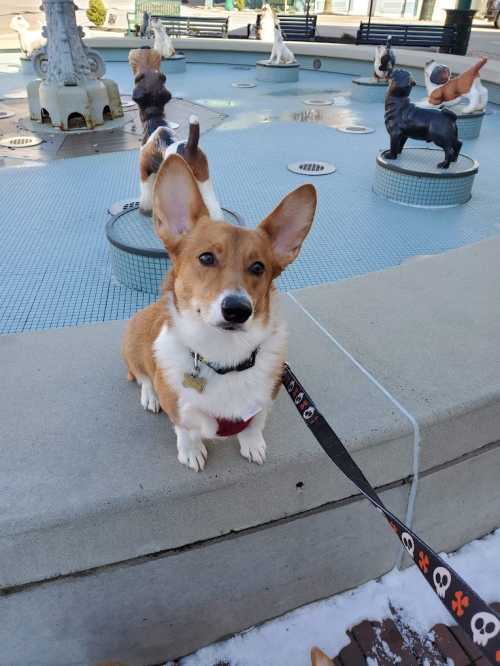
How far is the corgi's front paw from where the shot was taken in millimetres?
1708

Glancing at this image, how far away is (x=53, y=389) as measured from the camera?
2072 millimetres

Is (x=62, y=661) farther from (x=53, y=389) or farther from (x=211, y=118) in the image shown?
(x=211, y=118)

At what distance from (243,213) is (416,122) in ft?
7.40

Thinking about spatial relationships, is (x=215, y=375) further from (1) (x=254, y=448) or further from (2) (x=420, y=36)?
(2) (x=420, y=36)

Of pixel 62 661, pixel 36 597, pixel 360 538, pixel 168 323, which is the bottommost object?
pixel 62 661

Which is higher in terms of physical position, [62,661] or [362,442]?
[362,442]

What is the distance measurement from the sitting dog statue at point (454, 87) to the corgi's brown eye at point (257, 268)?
268 inches

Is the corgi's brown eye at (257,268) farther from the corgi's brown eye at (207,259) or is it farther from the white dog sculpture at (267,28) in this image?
the white dog sculpture at (267,28)

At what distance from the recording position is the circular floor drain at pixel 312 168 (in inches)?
255

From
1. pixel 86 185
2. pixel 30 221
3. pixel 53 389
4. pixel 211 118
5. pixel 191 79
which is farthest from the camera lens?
pixel 191 79

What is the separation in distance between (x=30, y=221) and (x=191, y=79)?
8.73 meters

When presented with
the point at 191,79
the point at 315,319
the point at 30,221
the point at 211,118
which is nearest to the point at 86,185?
the point at 30,221

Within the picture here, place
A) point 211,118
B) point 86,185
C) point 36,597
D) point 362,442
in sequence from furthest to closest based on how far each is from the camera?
1. point 211,118
2. point 86,185
3. point 362,442
4. point 36,597

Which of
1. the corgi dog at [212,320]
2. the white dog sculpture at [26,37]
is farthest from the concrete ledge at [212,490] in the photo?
the white dog sculpture at [26,37]
